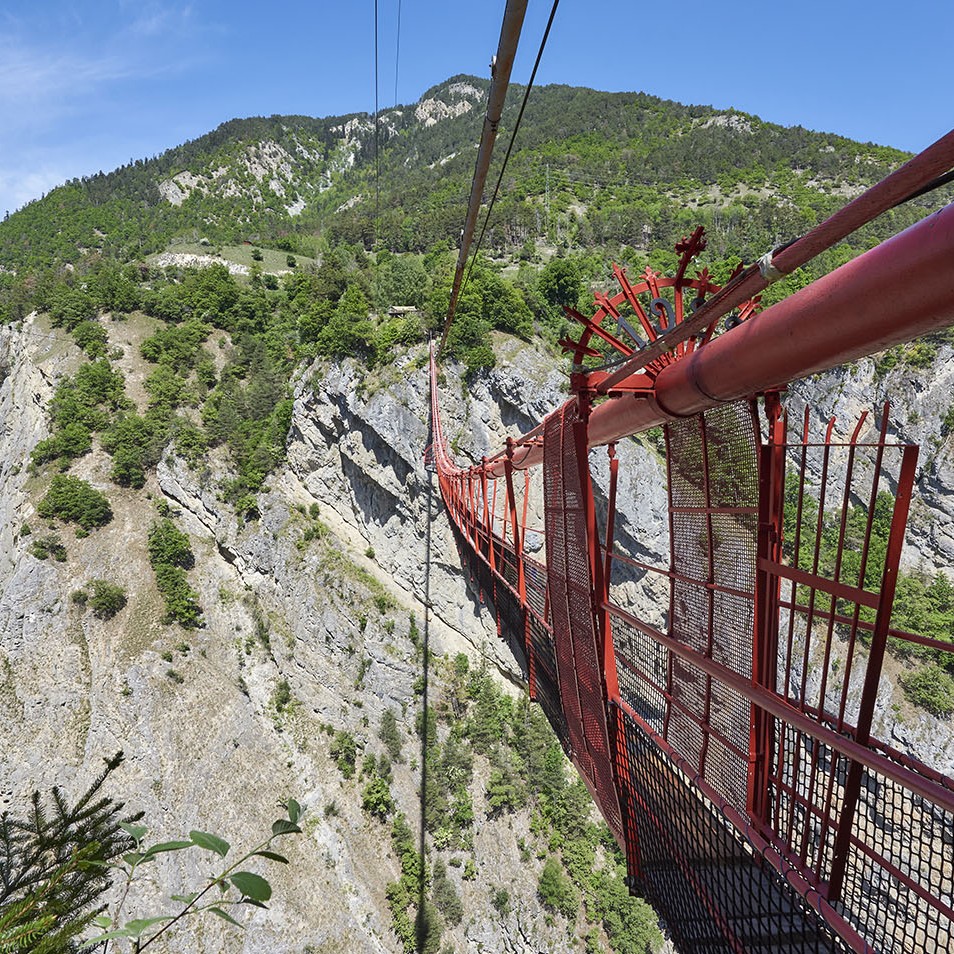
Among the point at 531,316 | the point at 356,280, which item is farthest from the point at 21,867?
the point at 356,280

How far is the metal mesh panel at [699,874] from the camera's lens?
2.05m

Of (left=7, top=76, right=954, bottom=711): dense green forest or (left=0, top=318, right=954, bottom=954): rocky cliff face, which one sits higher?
(left=7, top=76, right=954, bottom=711): dense green forest

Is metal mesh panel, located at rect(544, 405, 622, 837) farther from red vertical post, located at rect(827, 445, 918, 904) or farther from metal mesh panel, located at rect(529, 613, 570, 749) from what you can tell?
red vertical post, located at rect(827, 445, 918, 904)

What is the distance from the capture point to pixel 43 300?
32438mm

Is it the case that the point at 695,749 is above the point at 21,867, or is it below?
below

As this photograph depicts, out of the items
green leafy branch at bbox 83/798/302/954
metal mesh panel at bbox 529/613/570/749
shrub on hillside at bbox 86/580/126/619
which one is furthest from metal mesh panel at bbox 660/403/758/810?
shrub on hillside at bbox 86/580/126/619

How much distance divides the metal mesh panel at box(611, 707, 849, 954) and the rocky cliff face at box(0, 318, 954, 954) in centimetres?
1675

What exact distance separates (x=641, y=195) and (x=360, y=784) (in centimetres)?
5026

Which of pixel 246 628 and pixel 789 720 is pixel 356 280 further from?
pixel 789 720

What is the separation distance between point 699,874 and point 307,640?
19869mm

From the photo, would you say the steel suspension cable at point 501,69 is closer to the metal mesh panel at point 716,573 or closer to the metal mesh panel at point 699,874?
the metal mesh panel at point 716,573

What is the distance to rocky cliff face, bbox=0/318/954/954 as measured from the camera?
17000 mm

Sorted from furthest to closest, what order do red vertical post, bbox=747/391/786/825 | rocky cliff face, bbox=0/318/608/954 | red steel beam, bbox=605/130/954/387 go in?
1. rocky cliff face, bbox=0/318/608/954
2. red vertical post, bbox=747/391/786/825
3. red steel beam, bbox=605/130/954/387

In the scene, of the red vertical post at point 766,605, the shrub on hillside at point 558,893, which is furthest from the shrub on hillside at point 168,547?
the red vertical post at point 766,605
